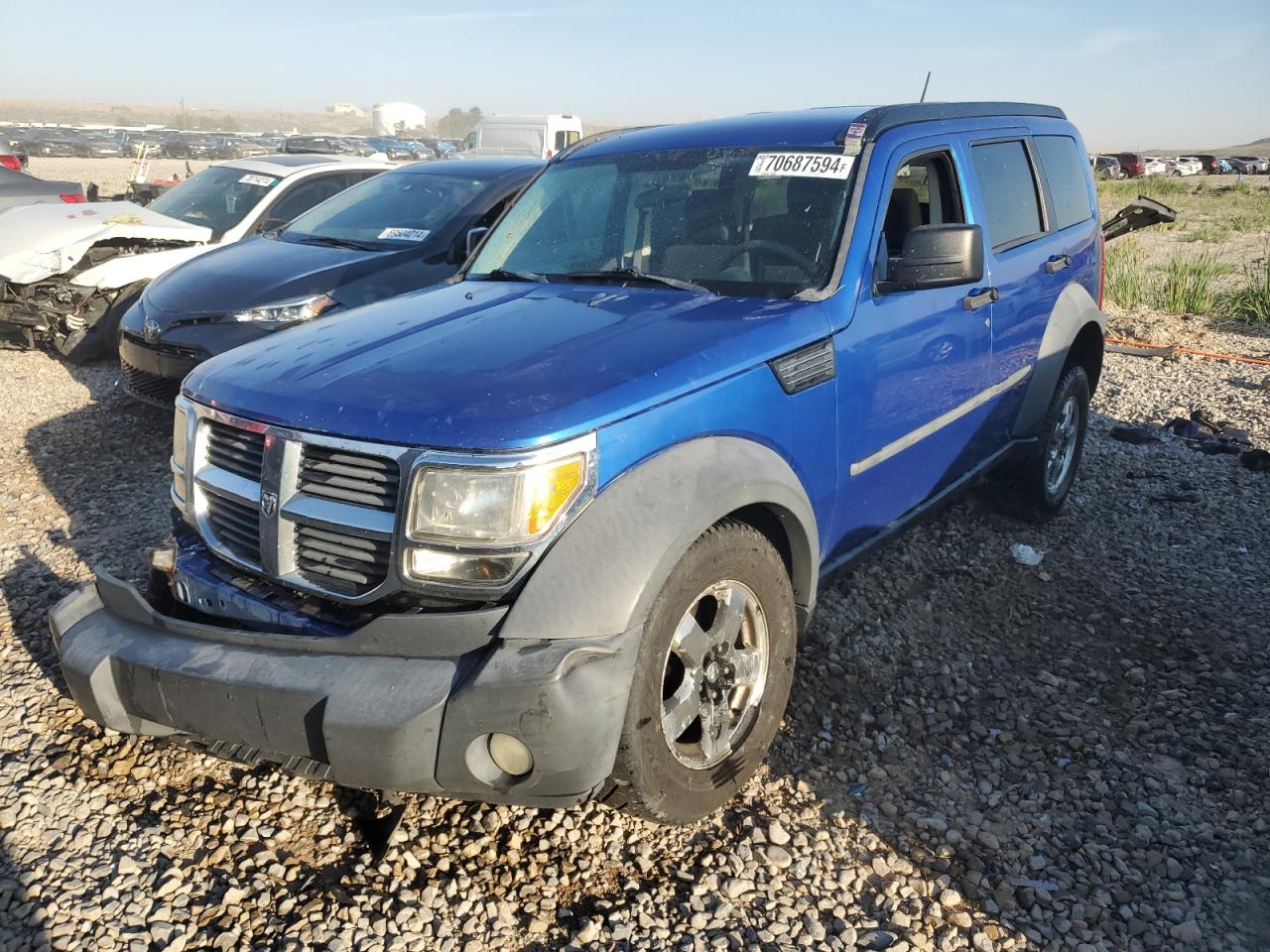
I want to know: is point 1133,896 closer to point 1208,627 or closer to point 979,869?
point 979,869

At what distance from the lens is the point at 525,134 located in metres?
22.0

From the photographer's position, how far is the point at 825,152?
3561mm

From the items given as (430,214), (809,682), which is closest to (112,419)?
(430,214)

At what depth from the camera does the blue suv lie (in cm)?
231

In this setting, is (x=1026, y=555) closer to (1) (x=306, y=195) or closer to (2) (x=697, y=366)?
(2) (x=697, y=366)

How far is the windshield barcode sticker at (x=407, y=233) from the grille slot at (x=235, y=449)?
13.3ft

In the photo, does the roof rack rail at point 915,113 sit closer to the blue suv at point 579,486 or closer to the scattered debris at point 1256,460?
the blue suv at point 579,486

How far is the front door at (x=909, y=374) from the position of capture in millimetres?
3275

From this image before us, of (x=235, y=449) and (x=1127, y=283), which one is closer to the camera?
(x=235, y=449)

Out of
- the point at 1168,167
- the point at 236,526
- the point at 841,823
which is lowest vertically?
the point at 841,823

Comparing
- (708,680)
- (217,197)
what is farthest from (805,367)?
(217,197)

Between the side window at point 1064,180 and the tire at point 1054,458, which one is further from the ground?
the side window at point 1064,180

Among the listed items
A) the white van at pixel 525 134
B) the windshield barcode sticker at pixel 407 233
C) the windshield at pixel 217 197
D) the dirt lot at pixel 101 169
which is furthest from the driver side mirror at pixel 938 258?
the dirt lot at pixel 101 169

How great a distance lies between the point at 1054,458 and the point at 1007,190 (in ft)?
5.09
